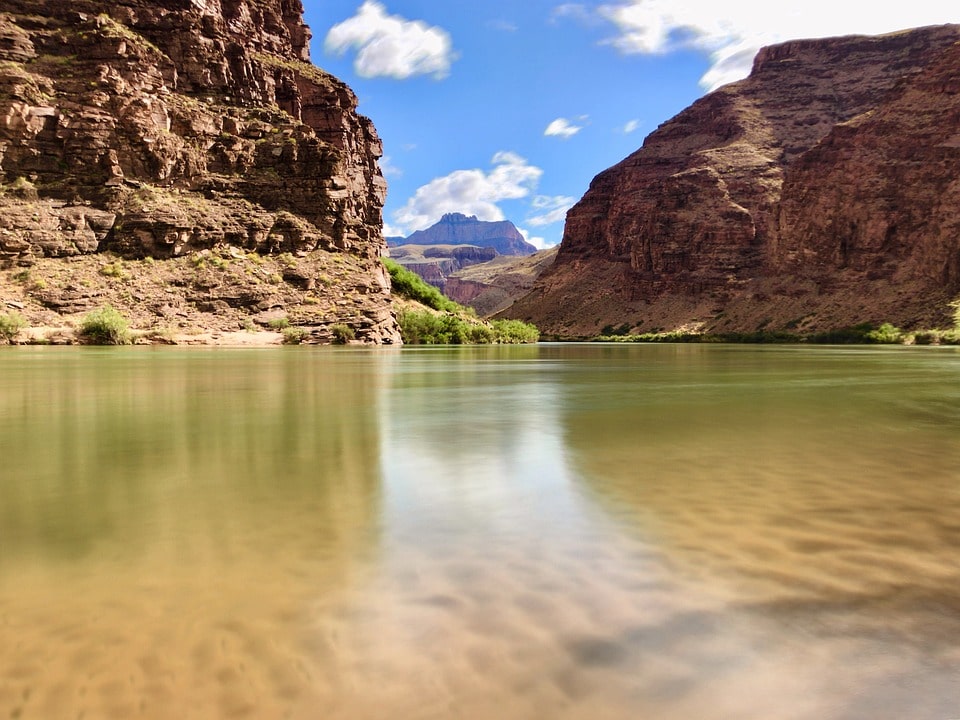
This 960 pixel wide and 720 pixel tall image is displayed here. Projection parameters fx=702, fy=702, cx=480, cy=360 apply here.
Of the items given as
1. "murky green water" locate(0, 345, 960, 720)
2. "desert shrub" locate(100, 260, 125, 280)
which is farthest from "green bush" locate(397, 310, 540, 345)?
"murky green water" locate(0, 345, 960, 720)

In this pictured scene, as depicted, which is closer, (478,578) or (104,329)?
(478,578)

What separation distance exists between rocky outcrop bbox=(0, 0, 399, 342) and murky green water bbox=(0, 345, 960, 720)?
52.0 metres

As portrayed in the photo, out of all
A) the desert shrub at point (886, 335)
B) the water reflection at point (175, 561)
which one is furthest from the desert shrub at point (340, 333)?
the desert shrub at point (886, 335)

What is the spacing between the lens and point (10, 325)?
150 ft

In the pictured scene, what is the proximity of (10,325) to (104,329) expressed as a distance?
5.41 meters

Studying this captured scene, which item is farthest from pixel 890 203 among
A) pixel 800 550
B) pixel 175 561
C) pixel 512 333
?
pixel 175 561

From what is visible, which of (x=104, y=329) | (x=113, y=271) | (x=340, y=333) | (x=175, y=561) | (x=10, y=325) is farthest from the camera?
(x=340, y=333)

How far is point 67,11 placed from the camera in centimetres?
6272

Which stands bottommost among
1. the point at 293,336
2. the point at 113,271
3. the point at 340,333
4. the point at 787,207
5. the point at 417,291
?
the point at 293,336

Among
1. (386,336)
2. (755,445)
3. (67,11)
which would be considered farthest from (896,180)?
(755,445)

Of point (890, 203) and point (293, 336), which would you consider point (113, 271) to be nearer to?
point (293, 336)

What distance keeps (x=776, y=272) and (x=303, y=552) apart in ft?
404

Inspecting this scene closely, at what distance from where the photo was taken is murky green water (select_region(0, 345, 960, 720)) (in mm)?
2686

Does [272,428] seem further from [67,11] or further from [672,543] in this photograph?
[67,11]
